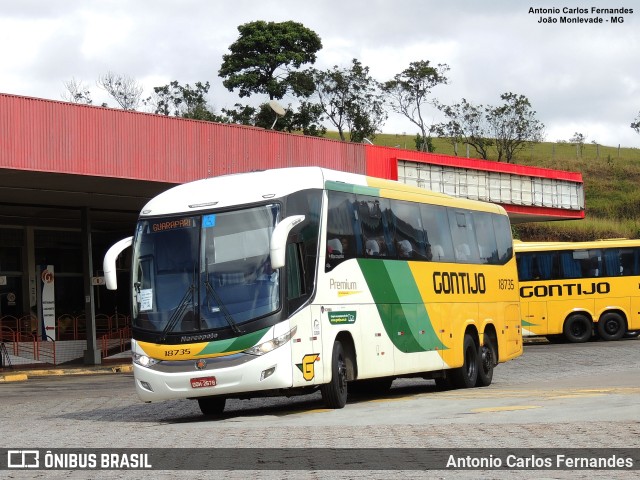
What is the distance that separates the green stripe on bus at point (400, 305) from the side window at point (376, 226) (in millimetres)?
181

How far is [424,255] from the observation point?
66.9 feet

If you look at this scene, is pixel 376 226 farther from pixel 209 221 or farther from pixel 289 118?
pixel 289 118

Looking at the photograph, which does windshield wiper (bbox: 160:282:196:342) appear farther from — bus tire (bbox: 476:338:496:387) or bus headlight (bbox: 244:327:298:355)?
bus tire (bbox: 476:338:496:387)

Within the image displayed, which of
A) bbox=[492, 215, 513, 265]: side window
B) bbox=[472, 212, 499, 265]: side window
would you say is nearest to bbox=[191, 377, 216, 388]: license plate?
bbox=[472, 212, 499, 265]: side window

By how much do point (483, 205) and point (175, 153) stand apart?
494 inches

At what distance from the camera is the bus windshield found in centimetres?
1583

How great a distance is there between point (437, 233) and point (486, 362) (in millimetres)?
3143

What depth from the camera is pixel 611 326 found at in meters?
39.2

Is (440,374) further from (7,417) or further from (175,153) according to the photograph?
(175,153)

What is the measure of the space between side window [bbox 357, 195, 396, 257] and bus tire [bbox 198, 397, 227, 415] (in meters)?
3.17

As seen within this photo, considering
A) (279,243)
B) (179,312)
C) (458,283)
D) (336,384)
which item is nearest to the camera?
(279,243)

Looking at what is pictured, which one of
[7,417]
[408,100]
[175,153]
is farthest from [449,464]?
[408,100]

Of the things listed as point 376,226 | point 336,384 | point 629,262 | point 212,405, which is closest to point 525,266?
point 629,262

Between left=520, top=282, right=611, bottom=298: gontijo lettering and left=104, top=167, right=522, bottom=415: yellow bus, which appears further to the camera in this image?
left=520, top=282, right=611, bottom=298: gontijo lettering
